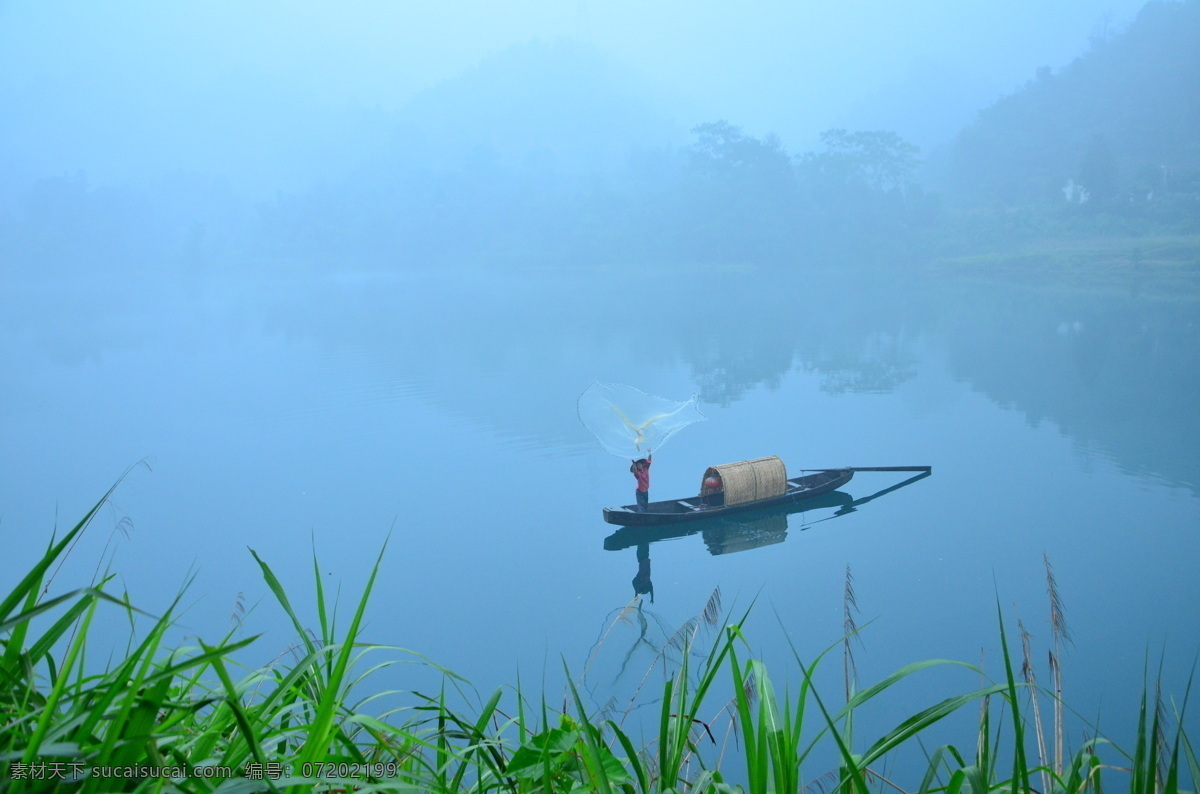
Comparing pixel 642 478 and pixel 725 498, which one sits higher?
pixel 642 478

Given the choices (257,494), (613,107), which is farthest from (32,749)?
(613,107)

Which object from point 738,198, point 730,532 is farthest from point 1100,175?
point 730,532

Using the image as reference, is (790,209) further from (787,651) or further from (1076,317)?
(787,651)

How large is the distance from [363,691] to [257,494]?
3768mm

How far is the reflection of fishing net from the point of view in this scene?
20.2 feet

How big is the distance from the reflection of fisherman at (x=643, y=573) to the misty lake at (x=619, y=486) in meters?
0.05

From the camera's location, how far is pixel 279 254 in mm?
45531

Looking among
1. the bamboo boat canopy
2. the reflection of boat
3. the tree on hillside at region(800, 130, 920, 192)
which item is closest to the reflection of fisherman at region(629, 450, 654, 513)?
the reflection of boat

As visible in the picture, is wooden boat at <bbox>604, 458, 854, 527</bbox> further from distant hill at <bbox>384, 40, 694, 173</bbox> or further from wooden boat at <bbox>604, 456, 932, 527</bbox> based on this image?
distant hill at <bbox>384, 40, 694, 173</bbox>

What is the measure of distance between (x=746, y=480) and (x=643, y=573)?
104cm

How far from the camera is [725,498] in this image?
6105mm

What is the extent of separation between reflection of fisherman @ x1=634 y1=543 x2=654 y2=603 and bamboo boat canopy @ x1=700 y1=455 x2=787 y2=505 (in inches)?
23.4

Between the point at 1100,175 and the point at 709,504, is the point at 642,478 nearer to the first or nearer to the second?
the point at 709,504

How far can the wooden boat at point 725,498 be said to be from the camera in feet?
19.4
